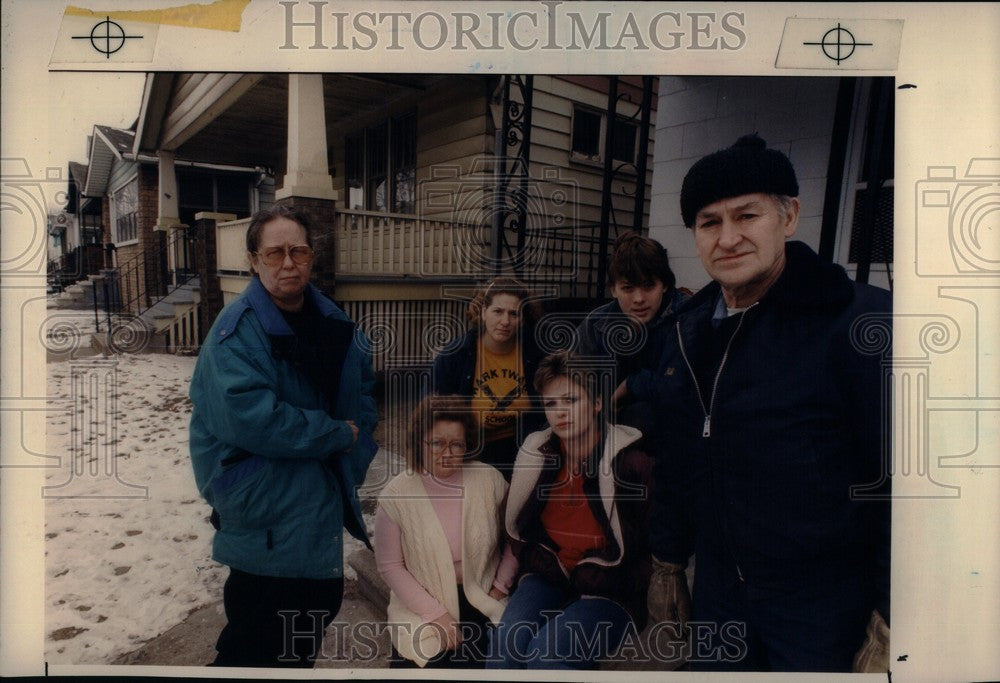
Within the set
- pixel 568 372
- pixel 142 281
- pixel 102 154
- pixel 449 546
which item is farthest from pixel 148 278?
pixel 568 372

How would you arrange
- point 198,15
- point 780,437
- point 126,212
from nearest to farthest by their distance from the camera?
point 780,437, point 198,15, point 126,212

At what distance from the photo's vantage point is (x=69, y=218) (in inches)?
103

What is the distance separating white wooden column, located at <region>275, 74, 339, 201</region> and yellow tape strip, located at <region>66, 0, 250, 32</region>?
331 millimetres

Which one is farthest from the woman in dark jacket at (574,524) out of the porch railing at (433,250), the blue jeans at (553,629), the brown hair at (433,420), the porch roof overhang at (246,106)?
the porch roof overhang at (246,106)

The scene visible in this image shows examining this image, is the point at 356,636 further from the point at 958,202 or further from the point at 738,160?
the point at 958,202

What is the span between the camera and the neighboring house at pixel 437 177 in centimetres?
259

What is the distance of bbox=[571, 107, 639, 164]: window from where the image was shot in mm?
2625

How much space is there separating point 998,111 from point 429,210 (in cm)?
245

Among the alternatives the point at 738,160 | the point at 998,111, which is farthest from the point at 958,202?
the point at 738,160

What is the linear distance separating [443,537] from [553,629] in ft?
1.99

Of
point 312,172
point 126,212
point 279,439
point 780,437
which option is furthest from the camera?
point 126,212

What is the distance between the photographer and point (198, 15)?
253 cm

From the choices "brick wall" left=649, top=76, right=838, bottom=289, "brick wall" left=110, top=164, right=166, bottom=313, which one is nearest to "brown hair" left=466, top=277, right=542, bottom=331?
"brick wall" left=649, top=76, right=838, bottom=289

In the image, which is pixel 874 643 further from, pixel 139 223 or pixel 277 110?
pixel 139 223
